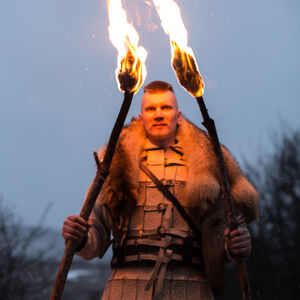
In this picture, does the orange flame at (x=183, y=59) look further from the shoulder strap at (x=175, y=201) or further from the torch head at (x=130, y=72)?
the shoulder strap at (x=175, y=201)

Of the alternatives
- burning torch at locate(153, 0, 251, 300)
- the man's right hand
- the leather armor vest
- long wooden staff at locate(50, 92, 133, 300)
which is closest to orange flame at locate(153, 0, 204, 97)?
burning torch at locate(153, 0, 251, 300)

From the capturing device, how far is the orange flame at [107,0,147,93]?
3311 millimetres

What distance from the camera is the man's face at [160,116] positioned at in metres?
4.18

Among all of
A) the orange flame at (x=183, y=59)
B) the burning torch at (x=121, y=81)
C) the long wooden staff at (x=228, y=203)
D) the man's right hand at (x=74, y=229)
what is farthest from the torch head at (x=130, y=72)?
the man's right hand at (x=74, y=229)

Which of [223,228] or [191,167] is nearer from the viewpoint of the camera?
[223,228]

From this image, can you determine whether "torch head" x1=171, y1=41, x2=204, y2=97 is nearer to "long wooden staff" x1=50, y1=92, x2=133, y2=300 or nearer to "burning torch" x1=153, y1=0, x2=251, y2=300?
"burning torch" x1=153, y1=0, x2=251, y2=300

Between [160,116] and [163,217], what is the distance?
1.06 m

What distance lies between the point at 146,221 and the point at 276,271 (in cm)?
1391

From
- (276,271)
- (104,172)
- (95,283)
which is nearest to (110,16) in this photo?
(104,172)

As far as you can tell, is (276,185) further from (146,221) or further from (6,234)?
(146,221)

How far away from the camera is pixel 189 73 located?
3164 mm

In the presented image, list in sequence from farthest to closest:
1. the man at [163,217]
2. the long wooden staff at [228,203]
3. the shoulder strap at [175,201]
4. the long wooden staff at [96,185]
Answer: the shoulder strap at [175,201]
the man at [163,217]
the long wooden staff at [228,203]
the long wooden staff at [96,185]

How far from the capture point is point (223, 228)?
3.71 metres

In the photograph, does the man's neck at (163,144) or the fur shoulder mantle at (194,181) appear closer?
the fur shoulder mantle at (194,181)
